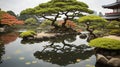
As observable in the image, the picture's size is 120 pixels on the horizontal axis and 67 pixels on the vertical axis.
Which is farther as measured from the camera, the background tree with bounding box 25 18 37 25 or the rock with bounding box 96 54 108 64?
the background tree with bounding box 25 18 37 25

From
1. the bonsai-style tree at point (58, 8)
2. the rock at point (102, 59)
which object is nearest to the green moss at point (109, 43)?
the rock at point (102, 59)

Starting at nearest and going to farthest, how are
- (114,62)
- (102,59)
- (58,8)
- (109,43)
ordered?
(114,62), (102,59), (109,43), (58,8)

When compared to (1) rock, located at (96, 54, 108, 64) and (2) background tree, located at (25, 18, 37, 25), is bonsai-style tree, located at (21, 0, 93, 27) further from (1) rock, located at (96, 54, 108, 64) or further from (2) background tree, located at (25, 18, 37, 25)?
(2) background tree, located at (25, 18, 37, 25)

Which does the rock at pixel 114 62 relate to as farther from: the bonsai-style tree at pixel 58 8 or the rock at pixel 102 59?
the bonsai-style tree at pixel 58 8

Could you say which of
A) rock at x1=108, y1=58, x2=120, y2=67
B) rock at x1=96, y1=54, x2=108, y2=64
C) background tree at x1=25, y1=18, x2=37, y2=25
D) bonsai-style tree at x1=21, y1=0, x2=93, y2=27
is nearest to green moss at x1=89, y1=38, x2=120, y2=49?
rock at x1=96, y1=54, x2=108, y2=64

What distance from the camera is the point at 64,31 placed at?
31328 mm

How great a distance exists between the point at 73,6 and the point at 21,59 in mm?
17959

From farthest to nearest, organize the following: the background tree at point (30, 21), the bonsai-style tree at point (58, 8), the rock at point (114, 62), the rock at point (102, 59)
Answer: the background tree at point (30, 21) → the bonsai-style tree at point (58, 8) → the rock at point (102, 59) → the rock at point (114, 62)

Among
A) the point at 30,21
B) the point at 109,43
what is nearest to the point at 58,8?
the point at 109,43

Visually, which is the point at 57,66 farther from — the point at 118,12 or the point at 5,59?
the point at 118,12

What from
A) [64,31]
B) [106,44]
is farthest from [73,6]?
[106,44]

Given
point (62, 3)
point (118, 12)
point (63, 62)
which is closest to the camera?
point (63, 62)

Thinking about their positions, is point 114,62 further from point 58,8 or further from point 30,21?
point 30,21

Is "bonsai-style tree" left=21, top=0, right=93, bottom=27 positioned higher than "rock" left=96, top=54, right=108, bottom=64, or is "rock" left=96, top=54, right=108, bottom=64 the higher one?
"bonsai-style tree" left=21, top=0, right=93, bottom=27
